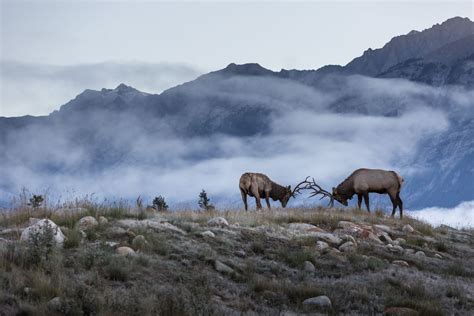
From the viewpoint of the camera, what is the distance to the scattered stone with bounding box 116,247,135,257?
37.2 feet

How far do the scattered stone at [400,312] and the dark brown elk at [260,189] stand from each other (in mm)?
13987

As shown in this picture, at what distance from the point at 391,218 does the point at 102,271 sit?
15.2 meters

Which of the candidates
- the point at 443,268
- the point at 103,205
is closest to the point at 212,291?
the point at 103,205

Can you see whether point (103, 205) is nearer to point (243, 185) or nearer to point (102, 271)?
point (102, 271)

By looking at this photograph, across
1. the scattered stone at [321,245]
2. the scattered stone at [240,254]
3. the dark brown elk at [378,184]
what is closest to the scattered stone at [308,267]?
the scattered stone at [240,254]

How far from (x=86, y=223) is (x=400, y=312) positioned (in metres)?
6.38

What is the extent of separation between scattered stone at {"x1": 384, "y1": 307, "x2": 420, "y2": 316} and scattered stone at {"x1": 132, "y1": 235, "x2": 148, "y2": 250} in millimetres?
4443

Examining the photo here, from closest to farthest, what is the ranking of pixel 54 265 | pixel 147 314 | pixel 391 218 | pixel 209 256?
pixel 147 314 < pixel 54 265 < pixel 209 256 < pixel 391 218

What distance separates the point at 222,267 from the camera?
11.7 metres

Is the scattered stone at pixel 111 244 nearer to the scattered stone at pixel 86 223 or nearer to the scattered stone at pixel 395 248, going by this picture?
the scattered stone at pixel 86 223

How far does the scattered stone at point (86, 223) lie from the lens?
12919 millimetres

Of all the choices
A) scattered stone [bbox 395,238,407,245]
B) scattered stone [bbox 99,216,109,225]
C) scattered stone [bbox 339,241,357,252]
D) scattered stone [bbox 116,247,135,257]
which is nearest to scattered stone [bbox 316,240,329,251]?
scattered stone [bbox 339,241,357,252]

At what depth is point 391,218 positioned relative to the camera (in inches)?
924

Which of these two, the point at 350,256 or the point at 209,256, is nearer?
the point at 209,256
